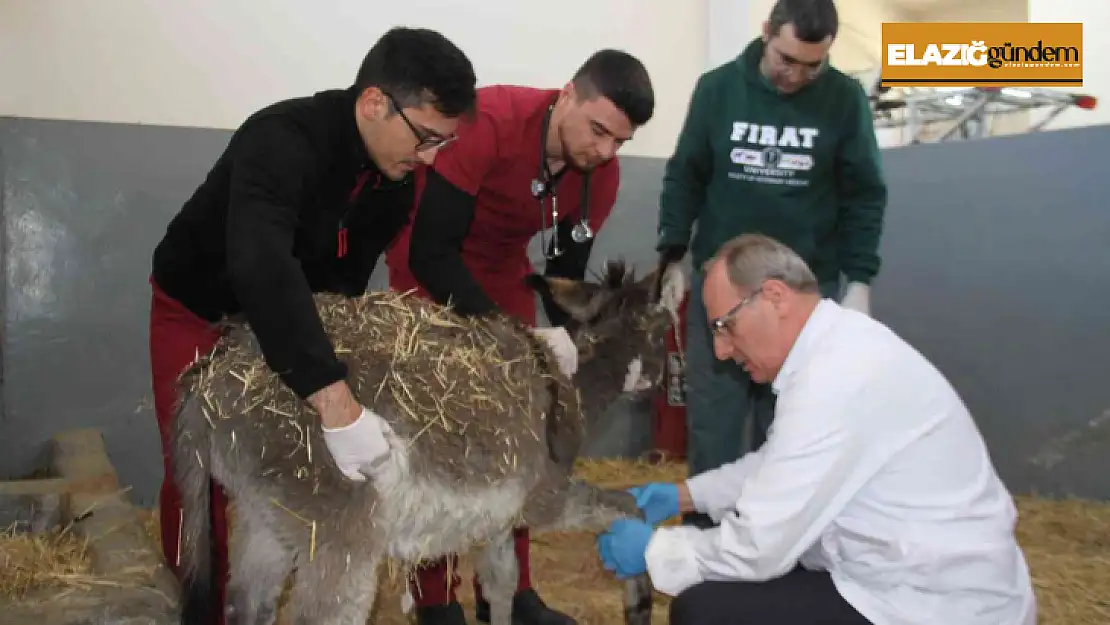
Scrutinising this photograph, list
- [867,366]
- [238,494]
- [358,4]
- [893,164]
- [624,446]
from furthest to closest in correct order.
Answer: [624,446], [893,164], [358,4], [238,494], [867,366]

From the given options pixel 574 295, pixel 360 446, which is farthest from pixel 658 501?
pixel 360 446

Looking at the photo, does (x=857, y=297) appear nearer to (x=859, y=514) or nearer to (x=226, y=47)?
(x=859, y=514)

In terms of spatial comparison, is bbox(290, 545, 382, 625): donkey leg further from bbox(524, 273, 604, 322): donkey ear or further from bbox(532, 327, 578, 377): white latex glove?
bbox(524, 273, 604, 322): donkey ear

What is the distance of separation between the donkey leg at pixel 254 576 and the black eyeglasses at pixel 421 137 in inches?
43.7

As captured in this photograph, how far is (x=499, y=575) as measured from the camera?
283 cm

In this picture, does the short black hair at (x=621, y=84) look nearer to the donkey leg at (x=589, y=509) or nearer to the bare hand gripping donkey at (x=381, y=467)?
the bare hand gripping donkey at (x=381, y=467)

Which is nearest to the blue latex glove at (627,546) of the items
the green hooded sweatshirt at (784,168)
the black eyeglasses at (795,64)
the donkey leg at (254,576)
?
the donkey leg at (254,576)

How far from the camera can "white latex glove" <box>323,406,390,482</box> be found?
1.92 m

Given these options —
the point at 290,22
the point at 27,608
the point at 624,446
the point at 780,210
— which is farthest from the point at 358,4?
the point at 27,608

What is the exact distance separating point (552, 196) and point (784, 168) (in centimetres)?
99

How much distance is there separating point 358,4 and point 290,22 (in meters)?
0.41

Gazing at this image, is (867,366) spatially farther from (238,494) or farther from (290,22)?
(290,22)

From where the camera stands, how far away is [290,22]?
15.6 ft

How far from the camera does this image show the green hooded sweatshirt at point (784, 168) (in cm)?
328
